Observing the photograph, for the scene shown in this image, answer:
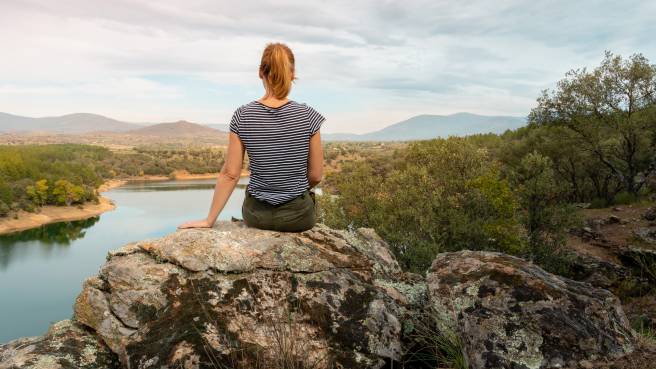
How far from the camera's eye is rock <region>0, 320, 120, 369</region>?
356 centimetres

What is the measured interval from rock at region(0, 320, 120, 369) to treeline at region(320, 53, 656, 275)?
616 inches

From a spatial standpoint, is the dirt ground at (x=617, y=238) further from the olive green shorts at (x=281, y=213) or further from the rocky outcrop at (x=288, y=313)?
the olive green shorts at (x=281, y=213)

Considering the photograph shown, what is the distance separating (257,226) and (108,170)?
5556 inches

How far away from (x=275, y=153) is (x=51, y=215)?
86.3m

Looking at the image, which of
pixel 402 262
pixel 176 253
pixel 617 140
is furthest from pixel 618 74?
pixel 176 253

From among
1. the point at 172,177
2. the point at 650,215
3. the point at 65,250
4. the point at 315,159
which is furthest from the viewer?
the point at 172,177

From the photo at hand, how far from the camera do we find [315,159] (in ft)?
15.1

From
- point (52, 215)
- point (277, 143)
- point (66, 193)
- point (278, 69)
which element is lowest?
point (52, 215)

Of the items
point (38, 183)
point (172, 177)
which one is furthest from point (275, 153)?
point (172, 177)

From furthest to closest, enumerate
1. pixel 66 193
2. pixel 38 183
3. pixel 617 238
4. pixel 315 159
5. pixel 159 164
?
pixel 159 164, pixel 66 193, pixel 38 183, pixel 617 238, pixel 315 159

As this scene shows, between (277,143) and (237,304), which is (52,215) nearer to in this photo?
(277,143)

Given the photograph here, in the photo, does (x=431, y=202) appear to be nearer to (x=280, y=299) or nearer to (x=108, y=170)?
(x=280, y=299)

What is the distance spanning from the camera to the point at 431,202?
23.0 m

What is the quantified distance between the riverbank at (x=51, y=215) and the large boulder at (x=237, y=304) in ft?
249
